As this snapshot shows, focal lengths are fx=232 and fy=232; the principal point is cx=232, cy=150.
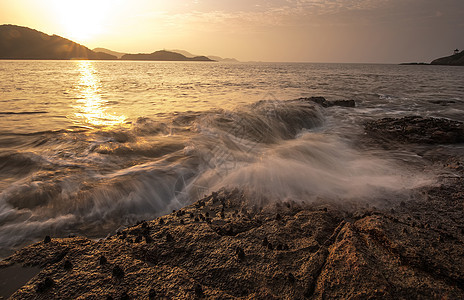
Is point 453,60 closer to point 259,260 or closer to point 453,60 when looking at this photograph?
point 453,60

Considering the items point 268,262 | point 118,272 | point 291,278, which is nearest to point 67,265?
point 118,272

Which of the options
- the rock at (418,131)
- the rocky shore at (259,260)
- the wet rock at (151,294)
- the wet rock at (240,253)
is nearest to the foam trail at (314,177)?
the rocky shore at (259,260)

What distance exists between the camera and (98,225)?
4.67 m

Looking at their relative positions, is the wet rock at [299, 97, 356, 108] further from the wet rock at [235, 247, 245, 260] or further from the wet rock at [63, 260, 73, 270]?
the wet rock at [63, 260, 73, 270]

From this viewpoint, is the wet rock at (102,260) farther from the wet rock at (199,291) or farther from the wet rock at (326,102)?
the wet rock at (326,102)

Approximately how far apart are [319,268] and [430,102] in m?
25.3

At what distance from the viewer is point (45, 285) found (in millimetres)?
2756

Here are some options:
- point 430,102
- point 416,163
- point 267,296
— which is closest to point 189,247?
point 267,296

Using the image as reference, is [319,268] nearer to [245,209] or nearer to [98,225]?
[245,209]

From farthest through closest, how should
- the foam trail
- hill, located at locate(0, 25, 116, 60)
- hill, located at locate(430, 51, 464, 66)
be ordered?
hill, located at locate(0, 25, 116, 60) < hill, located at locate(430, 51, 464, 66) < the foam trail

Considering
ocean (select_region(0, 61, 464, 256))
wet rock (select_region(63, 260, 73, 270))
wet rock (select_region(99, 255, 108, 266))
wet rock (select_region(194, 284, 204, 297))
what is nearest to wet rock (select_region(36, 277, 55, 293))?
wet rock (select_region(63, 260, 73, 270))

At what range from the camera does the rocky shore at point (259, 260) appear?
8.72ft

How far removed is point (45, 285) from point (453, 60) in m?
245

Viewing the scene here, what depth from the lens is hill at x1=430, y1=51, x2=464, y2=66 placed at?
531 feet
